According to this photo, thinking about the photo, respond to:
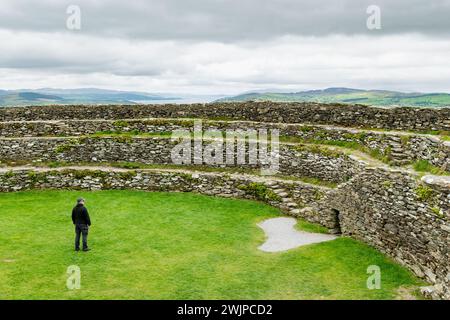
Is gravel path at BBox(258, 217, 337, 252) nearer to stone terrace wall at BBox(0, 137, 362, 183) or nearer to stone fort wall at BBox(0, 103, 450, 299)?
stone fort wall at BBox(0, 103, 450, 299)

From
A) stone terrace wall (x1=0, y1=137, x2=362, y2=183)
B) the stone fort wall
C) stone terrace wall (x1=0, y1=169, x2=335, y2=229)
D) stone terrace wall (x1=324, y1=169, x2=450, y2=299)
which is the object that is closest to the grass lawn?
stone terrace wall (x1=324, y1=169, x2=450, y2=299)

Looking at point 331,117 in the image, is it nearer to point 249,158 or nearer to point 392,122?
point 392,122

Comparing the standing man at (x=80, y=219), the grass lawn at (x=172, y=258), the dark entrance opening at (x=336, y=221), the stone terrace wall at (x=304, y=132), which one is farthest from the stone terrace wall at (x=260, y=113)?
the standing man at (x=80, y=219)

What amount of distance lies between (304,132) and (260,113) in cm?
433

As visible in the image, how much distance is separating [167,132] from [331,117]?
1078 cm

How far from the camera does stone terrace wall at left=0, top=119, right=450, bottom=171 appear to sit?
62.3 feet

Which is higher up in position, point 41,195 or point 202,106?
point 202,106

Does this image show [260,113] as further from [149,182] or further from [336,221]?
[336,221]

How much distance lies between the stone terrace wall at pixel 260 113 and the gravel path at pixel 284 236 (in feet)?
28.6

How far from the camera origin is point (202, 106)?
30812 millimetres

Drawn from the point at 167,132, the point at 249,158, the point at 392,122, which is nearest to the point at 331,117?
the point at 392,122

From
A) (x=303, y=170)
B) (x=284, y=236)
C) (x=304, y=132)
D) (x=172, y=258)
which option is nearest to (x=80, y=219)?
(x=172, y=258)

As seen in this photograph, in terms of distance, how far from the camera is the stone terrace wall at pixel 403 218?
13039mm
